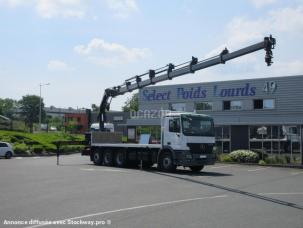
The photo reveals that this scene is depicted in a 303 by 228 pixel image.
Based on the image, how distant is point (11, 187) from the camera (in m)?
16.2

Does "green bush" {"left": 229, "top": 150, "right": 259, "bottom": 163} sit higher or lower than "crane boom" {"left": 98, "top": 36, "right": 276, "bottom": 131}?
lower

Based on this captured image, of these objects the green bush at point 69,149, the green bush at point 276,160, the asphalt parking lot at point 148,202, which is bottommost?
the asphalt parking lot at point 148,202

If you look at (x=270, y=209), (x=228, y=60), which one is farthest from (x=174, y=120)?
(x=270, y=209)

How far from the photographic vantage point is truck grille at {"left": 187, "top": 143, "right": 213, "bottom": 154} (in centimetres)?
2375

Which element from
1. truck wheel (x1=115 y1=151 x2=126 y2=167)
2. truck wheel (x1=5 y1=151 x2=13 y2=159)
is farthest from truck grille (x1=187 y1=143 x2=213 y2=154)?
truck wheel (x1=5 y1=151 x2=13 y2=159)

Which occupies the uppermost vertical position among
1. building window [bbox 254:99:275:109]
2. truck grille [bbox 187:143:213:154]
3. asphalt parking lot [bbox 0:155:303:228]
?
building window [bbox 254:99:275:109]

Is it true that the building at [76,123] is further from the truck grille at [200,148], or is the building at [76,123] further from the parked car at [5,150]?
the truck grille at [200,148]

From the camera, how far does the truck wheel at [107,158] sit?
2858 cm

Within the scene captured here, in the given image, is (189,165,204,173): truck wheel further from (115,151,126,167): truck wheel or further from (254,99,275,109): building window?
(254,99,275,109): building window

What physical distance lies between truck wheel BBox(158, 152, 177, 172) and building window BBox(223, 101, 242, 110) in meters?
19.9

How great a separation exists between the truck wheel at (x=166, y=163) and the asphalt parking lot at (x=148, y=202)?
4313 millimetres

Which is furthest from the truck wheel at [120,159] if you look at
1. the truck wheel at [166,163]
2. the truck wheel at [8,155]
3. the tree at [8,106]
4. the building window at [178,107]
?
the tree at [8,106]

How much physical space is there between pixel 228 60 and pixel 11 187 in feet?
41.9

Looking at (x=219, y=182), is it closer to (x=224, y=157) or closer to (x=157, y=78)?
(x=157, y=78)
